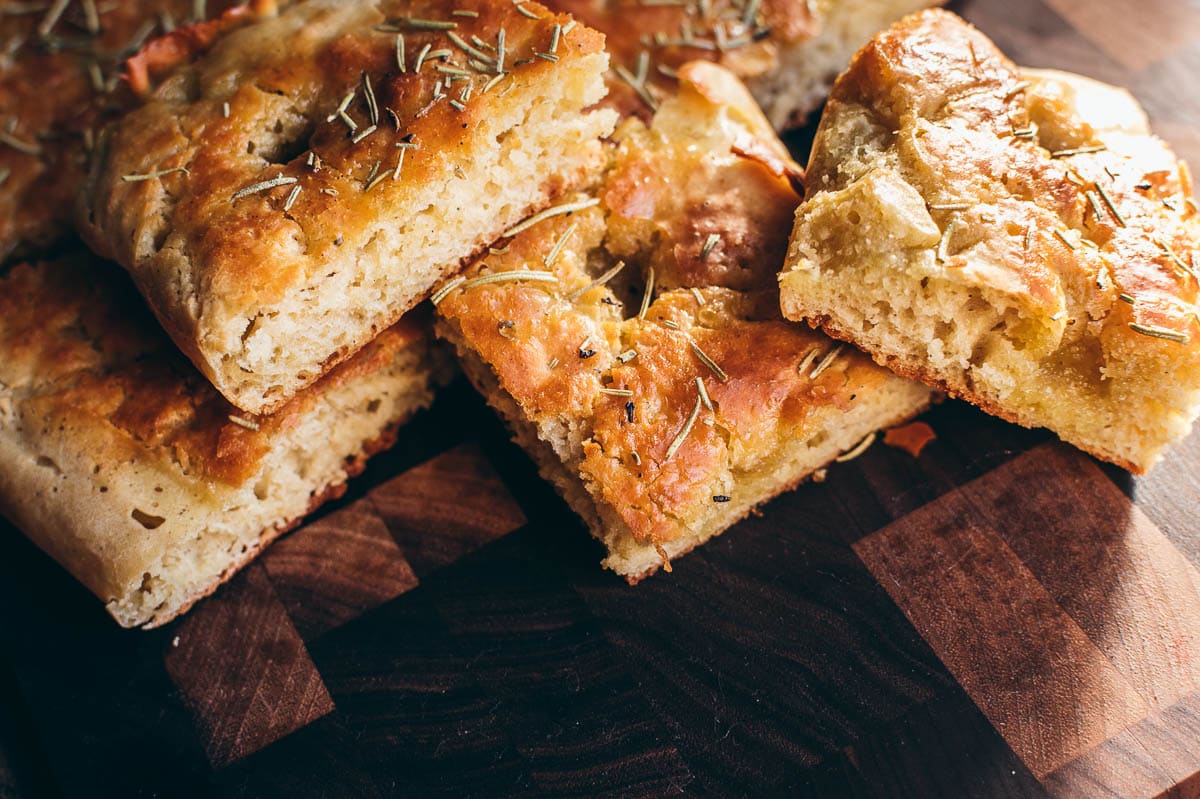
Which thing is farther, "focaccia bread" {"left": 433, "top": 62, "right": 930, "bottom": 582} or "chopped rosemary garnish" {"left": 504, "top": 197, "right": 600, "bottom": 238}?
"chopped rosemary garnish" {"left": 504, "top": 197, "right": 600, "bottom": 238}

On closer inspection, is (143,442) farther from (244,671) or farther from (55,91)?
(55,91)

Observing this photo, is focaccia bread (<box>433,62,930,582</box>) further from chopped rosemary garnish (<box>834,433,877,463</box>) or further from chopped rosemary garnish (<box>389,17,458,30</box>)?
chopped rosemary garnish (<box>389,17,458,30</box>)

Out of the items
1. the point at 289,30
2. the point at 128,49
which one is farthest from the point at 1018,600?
the point at 128,49

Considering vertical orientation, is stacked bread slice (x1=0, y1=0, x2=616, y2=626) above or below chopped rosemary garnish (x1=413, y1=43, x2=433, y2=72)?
below

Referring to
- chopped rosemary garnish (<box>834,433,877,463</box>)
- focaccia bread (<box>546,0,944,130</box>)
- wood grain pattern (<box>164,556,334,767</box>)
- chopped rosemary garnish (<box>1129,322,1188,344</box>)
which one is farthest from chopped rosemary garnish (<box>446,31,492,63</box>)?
chopped rosemary garnish (<box>1129,322,1188,344</box>)

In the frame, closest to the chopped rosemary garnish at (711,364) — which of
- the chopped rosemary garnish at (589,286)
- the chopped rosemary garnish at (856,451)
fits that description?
the chopped rosemary garnish at (589,286)

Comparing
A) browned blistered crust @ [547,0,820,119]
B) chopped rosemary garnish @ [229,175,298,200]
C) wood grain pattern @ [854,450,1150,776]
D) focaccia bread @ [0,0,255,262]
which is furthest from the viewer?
browned blistered crust @ [547,0,820,119]

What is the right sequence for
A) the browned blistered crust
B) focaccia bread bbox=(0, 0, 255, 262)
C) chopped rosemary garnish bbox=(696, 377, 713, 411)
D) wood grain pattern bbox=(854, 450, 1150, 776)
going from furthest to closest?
the browned blistered crust < focaccia bread bbox=(0, 0, 255, 262) < chopped rosemary garnish bbox=(696, 377, 713, 411) < wood grain pattern bbox=(854, 450, 1150, 776)
